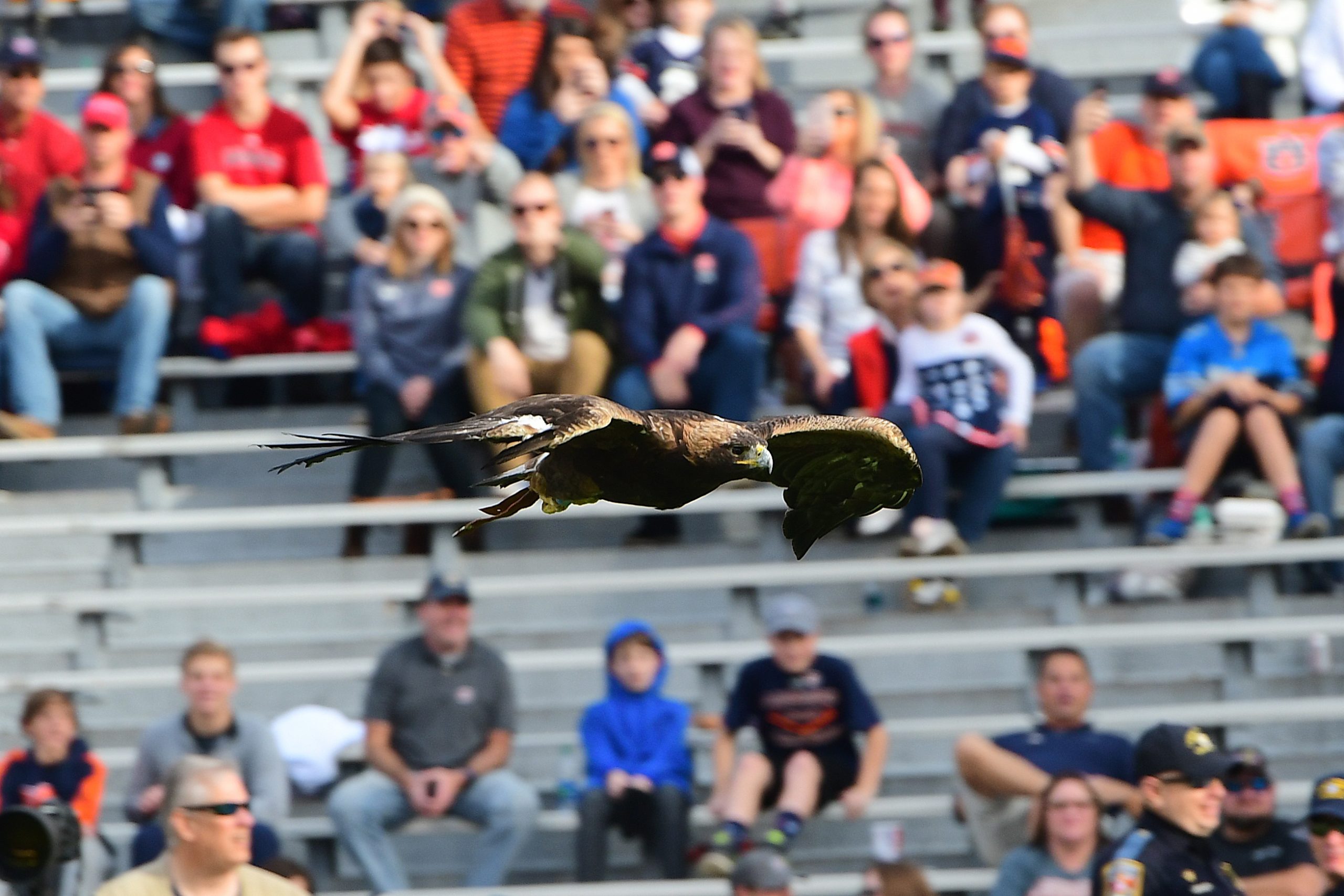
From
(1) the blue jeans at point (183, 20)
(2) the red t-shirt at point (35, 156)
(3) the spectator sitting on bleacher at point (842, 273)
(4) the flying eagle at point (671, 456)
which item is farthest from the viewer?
(1) the blue jeans at point (183, 20)

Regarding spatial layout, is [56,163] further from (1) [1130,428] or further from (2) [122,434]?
(1) [1130,428]

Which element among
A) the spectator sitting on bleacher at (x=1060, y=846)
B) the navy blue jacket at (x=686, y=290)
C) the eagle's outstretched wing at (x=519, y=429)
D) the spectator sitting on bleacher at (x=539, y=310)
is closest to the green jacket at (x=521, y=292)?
the spectator sitting on bleacher at (x=539, y=310)

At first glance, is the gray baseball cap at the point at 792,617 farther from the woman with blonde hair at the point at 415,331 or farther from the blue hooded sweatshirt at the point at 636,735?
the woman with blonde hair at the point at 415,331

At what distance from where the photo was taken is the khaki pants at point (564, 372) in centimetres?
863

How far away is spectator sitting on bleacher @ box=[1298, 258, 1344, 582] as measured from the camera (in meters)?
8.52

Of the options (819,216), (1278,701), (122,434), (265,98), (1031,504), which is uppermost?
(265,98)

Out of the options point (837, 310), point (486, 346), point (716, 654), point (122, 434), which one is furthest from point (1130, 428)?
point (122, 434)

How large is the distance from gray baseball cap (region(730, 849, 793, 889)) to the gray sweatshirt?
1.75 meters

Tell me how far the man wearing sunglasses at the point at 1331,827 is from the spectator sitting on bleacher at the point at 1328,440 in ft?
6.51

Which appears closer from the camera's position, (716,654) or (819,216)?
(716,654)

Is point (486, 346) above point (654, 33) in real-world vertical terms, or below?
below

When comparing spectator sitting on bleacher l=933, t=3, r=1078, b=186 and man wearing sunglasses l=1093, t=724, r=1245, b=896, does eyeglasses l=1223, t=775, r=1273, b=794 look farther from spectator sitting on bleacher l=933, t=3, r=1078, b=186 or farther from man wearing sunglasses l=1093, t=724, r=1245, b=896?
spectator sitting on bleacher l=933, t=3, r=1078, b=186

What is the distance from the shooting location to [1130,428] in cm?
923

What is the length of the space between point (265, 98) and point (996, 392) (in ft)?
11.7
